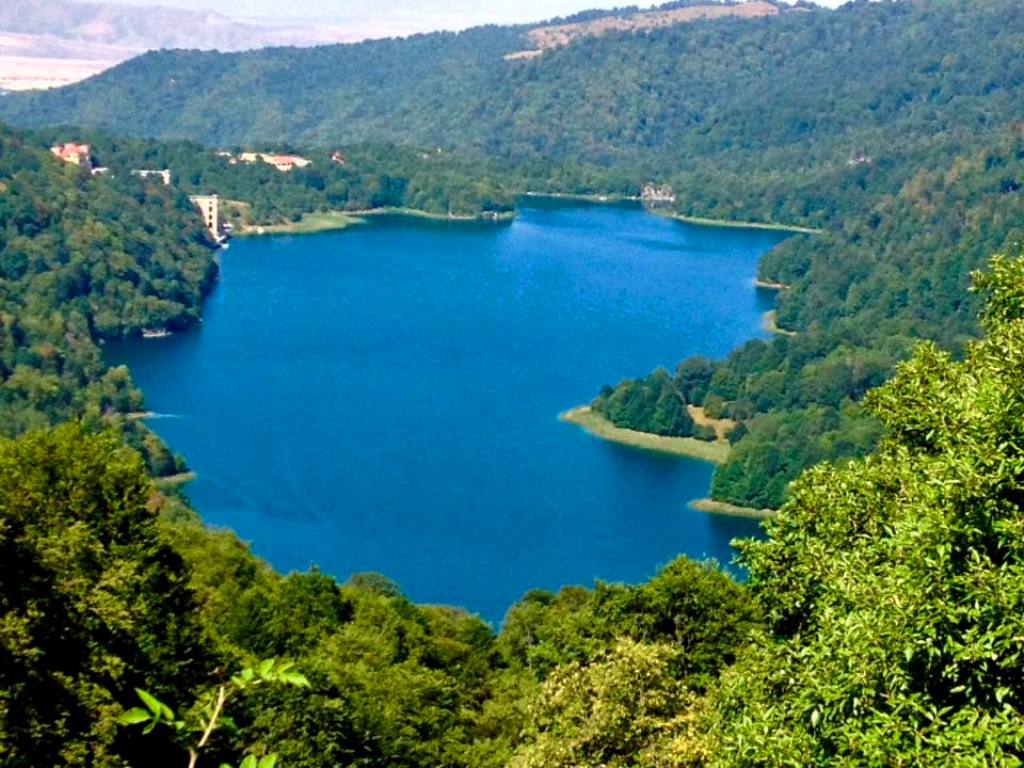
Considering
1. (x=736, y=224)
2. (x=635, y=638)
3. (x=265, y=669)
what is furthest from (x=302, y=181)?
(x=265, y=669)

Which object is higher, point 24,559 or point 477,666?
point 24,559

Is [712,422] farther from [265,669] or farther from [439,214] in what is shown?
[439,214]

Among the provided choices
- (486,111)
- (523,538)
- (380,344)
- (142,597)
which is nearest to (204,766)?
(142,597)

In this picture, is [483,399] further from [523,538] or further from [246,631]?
[246,631]

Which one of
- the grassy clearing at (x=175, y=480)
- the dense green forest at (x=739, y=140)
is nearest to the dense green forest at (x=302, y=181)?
the dense green forest at (x=739, y=140)

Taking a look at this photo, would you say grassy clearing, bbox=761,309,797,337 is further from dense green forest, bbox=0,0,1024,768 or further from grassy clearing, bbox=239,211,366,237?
grassy clearing, bbox=239,211,366,237

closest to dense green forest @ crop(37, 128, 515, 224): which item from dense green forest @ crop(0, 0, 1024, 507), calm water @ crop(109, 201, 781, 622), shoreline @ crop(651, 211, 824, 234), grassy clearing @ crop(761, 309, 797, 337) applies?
dense green forest @ crop(0, 0, 1024, 507)

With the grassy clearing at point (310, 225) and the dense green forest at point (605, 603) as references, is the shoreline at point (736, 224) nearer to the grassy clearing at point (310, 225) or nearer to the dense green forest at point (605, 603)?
the grassy clearing at point (310, 225)
